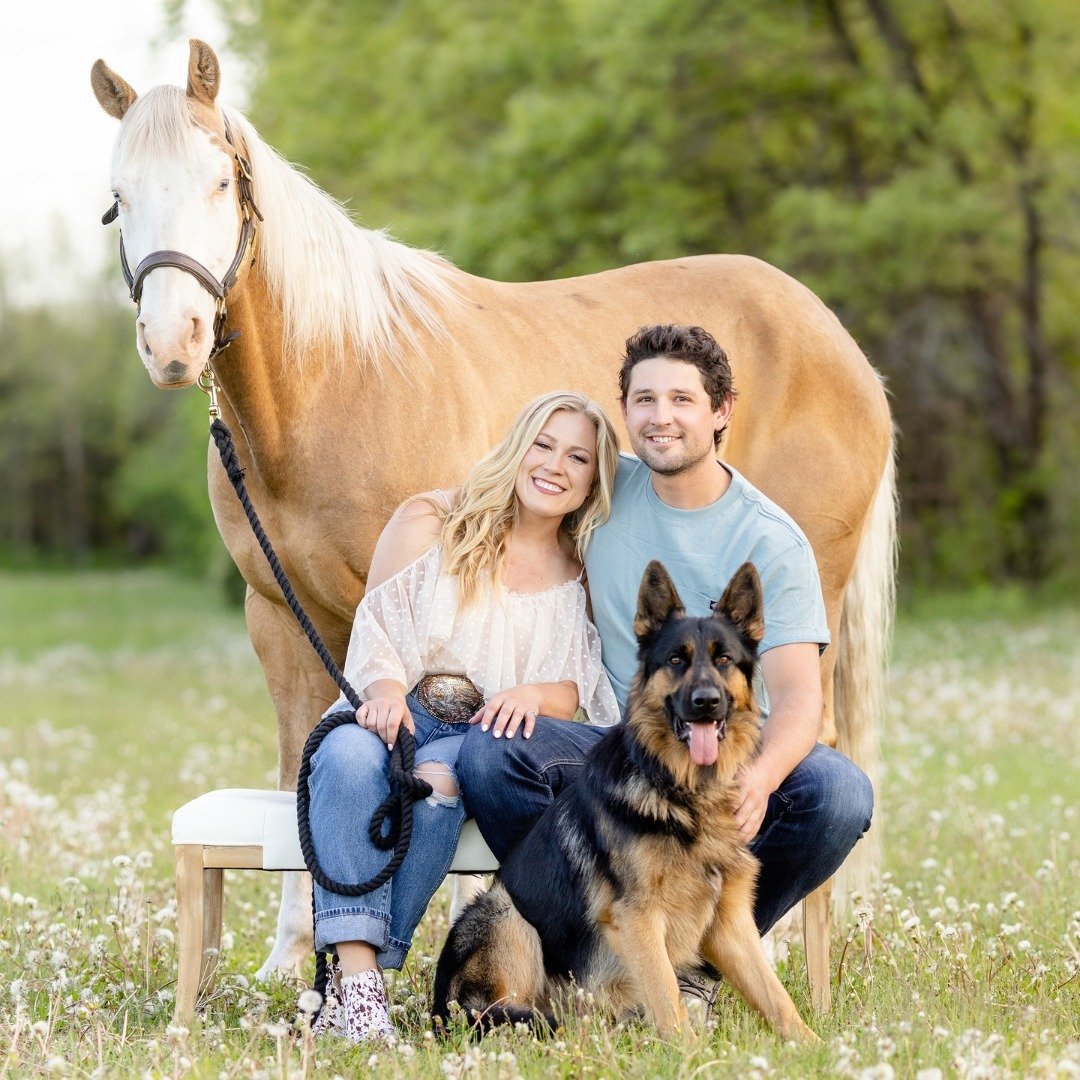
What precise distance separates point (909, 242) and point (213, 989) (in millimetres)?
14986

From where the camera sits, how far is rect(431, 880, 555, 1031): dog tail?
384 centimetres

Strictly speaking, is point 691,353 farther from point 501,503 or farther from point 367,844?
point 367,844

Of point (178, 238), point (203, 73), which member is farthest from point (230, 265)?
point (203, 73)

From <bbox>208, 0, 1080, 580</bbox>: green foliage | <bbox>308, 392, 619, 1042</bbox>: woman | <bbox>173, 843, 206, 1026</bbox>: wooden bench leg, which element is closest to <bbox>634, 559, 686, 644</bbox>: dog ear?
<bbox>308, 392, 619, 1042</bbox>: woman

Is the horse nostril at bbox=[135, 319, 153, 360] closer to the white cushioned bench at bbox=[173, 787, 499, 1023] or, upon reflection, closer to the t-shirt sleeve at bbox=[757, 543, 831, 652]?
the white cushioned bench at bbox=[173, 787, 499, 1023]

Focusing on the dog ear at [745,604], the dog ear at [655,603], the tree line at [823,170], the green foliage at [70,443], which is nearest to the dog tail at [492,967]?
the dog ear at [655,603]

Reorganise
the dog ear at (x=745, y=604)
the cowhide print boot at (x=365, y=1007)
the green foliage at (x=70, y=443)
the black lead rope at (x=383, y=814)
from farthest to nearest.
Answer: the green foliage at (x=70, y=443)
the black lead rope at (x=383, y=814)
the cowhide print boot at (x=365, y=1007)
the dog ear at (x=745, y=604)

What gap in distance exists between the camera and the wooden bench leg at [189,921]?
3945 millimetres

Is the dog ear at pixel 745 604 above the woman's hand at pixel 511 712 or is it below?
above

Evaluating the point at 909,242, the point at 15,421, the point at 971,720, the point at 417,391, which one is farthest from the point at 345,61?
the point at 15,421

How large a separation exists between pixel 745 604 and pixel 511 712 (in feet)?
2.56

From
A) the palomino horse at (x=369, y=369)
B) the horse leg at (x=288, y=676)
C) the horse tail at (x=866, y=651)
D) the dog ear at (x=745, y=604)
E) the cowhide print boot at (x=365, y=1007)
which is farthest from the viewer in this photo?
the horse tail at (x=866, y=651)

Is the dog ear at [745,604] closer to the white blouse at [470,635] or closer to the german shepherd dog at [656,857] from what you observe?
the german shepherd dog at [656,857]

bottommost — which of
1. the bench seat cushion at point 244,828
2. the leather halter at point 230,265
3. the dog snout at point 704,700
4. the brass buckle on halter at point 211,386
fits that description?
the bench seat cushion at point 244,828
